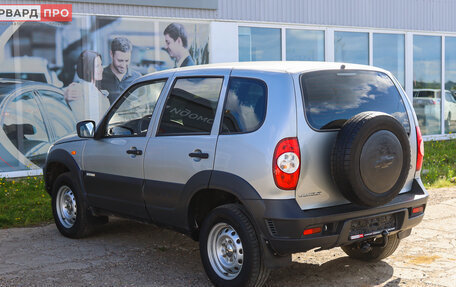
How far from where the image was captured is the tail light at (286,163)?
13.5 ft

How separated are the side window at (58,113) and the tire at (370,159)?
7.44 metres

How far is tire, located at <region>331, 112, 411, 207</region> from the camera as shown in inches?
163

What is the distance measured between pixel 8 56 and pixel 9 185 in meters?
2.39

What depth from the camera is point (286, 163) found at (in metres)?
4.12

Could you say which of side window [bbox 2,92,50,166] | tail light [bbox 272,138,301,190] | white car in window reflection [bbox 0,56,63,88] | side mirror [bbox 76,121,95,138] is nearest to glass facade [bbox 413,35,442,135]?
white car in window reflection [bbox 0,56,63,88]

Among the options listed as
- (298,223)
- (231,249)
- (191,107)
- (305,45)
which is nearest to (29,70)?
(305,45)

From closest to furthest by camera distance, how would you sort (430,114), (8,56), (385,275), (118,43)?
(385,275), (8,56), (118,43), (430,114)

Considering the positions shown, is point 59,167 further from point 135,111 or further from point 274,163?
point 274,163

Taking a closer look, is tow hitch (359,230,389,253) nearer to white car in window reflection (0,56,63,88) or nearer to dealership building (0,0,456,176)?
dealership building (0,0,456,176)

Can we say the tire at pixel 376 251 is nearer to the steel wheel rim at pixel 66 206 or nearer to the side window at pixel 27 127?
the steel wheel rim at pixel 66 206

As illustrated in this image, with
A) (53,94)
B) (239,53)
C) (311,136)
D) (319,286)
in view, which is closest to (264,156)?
(311,136)

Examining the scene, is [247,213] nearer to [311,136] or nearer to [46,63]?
[311,136]

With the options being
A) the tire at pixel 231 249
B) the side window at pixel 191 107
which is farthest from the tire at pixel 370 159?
the side window at pixel 191 107

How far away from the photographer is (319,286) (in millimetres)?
4668
